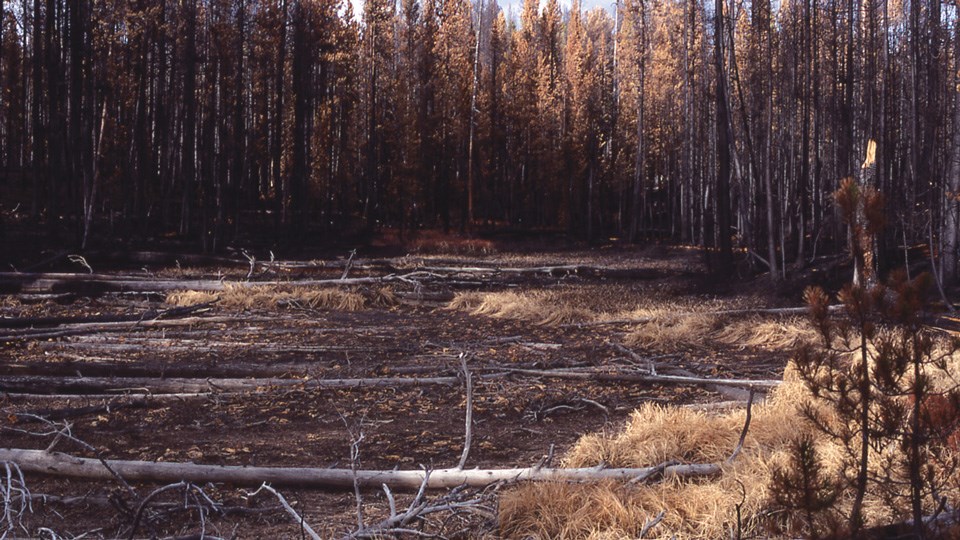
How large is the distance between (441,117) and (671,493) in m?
36.4

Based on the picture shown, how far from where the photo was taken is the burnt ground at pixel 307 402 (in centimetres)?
429

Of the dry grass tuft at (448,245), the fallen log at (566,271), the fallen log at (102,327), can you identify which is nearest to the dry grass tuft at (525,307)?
the fallen log at (566,271)

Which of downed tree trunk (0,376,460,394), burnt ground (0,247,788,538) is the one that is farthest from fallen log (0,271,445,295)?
downed tree trunk (0,376,460,394)

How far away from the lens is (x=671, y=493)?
13.4ft

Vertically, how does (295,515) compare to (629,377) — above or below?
above

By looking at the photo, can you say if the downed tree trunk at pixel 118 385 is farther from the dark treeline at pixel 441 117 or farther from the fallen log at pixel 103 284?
the dark treeline at pixel 441 117

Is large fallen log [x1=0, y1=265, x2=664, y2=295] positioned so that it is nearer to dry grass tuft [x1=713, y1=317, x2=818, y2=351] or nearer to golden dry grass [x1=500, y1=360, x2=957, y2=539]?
dry grass tuft [x1=713, y1=317, x2=818, y2=351]

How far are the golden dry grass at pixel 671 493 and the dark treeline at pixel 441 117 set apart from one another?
1143 centimetres

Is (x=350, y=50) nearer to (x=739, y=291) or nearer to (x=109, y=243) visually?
(x=109, y=243)

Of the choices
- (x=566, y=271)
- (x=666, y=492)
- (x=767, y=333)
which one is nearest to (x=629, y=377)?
(x=767, y=333)

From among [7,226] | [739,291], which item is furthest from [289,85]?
[739,291]

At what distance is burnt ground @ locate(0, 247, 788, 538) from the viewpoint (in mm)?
4285

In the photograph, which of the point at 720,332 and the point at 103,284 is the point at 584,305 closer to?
the point at 720,332

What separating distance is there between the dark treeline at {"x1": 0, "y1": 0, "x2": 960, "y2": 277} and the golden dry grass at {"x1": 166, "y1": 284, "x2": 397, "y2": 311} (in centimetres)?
721
